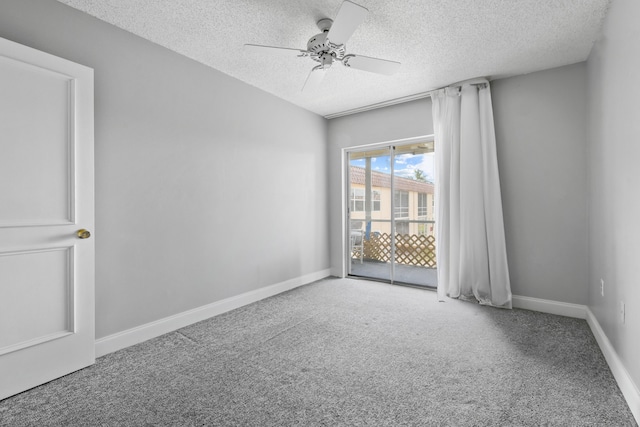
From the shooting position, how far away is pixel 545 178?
289 centimetres

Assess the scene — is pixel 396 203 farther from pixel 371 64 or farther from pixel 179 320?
pixel 179 320

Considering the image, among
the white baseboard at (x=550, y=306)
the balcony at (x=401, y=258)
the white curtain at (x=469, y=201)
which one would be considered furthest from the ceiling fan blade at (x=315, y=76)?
the white baseboard at (x=550, y=306)

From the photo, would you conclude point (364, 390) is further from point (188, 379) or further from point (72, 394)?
point (72, 394)

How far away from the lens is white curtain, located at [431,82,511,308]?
3.01 metres

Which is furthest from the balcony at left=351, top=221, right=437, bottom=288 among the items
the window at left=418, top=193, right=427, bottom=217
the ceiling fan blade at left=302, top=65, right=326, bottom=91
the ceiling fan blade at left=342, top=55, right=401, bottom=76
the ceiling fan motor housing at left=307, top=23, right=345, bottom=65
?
the ceiling fan motor housing at left=307, top=23, right=345, bottom=65

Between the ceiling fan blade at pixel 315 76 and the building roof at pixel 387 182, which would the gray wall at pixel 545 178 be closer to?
the building roof at pixel 387 182

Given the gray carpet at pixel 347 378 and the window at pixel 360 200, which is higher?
the window at pixel 360 200

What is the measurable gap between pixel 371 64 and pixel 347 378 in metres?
2.16

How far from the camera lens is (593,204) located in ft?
8.12

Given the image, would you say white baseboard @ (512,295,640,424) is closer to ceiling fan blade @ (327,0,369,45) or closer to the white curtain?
the white curtain

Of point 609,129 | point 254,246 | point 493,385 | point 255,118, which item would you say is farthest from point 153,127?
point 609,129

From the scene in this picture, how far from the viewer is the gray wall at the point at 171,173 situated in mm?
2100

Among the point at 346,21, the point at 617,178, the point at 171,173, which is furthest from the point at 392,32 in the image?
the point at 171,173

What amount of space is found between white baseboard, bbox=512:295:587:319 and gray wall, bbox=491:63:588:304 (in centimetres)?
5
